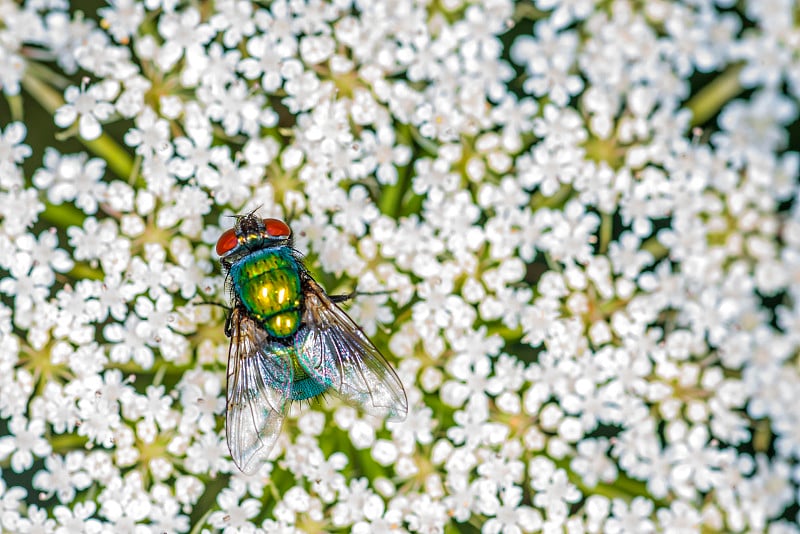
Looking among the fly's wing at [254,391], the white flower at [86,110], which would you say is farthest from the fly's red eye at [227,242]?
the white flower at [86,110]

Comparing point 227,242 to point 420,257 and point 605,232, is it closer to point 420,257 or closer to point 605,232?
point 420,257

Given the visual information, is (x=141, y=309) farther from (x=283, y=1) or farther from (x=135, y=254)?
(x=283, y=1)

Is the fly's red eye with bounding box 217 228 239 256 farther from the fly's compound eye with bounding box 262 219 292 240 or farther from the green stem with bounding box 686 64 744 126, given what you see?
the green stem with bounding box 686 64 744 126

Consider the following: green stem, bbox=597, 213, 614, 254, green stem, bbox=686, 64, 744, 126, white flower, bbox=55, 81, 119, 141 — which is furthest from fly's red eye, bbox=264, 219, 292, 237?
green stem, bbox=686, 64, 744, 126

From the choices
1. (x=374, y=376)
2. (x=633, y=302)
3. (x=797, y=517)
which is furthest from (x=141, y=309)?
(x=797, y=517)

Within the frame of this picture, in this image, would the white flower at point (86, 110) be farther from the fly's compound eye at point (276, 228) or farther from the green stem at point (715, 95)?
the green stem at point (715, 95)

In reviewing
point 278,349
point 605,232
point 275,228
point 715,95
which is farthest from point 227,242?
point 715,95
